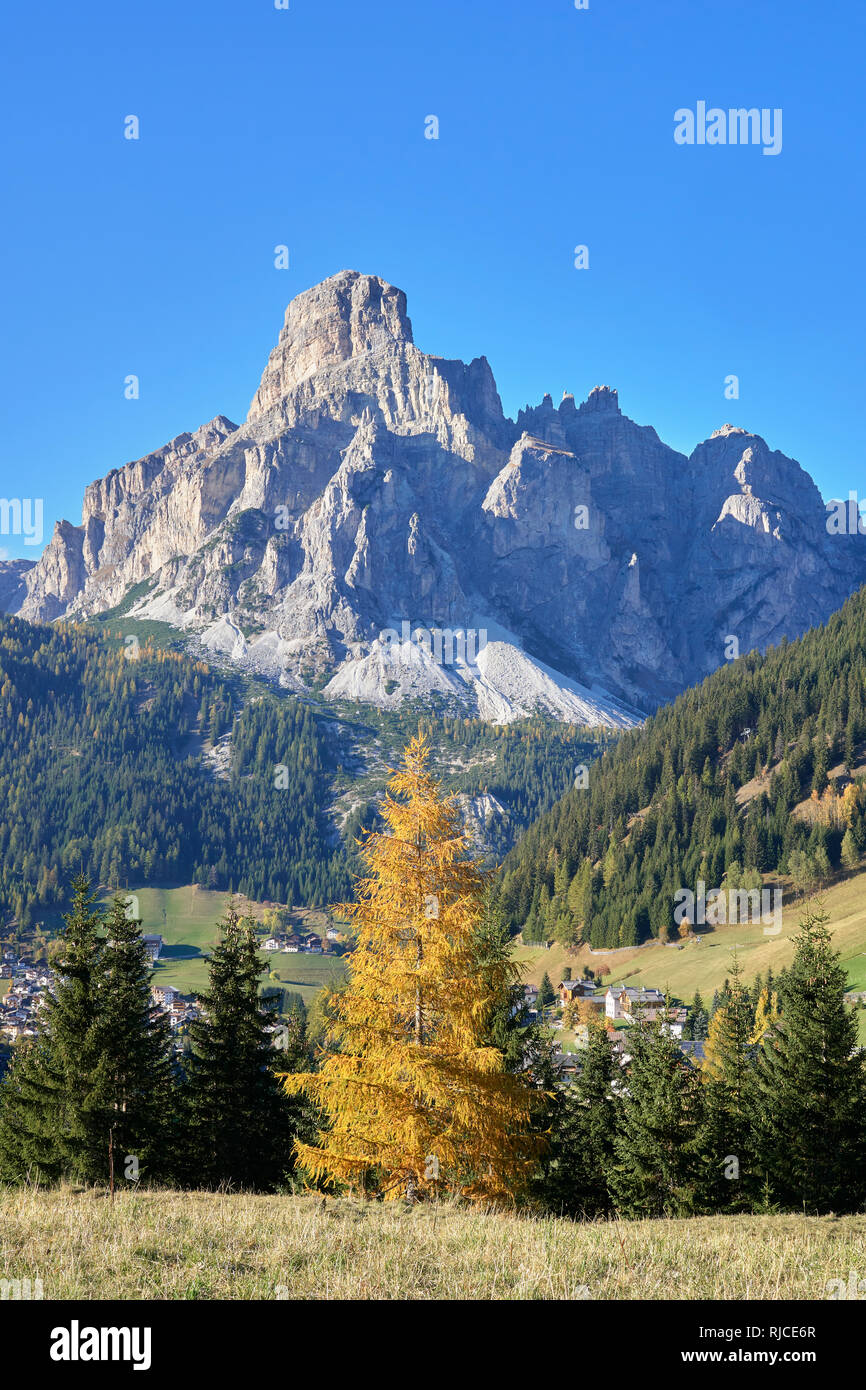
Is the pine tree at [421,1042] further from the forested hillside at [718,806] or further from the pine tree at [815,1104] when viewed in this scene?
the forested hillside at [718,806]

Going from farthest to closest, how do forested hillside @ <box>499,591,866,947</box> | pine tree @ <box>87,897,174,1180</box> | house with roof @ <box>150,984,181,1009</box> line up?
house with roof @ <box>150,984,181,1009</box> < forested hillside @ <box>499,591,866,947</box> < pine tree @ <box>87,897,174,1180</box>

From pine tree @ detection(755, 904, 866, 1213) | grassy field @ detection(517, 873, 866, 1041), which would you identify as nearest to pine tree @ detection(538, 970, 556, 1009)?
grassy field @ detection(517, 873, 866, 1041)

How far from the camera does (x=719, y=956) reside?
4616 inches

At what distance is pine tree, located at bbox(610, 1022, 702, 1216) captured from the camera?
31078mm

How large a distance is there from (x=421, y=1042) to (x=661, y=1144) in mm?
12837

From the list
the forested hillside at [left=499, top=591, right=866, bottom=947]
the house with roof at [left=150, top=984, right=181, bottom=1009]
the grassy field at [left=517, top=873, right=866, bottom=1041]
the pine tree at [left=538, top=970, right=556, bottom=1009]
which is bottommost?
the house with roof at [left=150, top=984, right=181, bottom=1009]

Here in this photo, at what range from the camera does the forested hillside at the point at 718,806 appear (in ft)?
464

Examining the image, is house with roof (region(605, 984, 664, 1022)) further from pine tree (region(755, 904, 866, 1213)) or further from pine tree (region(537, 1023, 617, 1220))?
pine tree (region(755, 904, 866, 1213))

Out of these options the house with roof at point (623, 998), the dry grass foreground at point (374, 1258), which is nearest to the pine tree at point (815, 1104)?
the dry grass foreground at point (374, 1258)

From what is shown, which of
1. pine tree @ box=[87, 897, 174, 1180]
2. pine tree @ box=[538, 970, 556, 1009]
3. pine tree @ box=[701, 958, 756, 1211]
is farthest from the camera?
pine tree @ box=[538, 970, 556, 1009]

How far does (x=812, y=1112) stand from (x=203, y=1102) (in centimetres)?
2294

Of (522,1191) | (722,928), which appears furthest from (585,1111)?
(722,928)

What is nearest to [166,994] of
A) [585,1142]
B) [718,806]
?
[718,806]

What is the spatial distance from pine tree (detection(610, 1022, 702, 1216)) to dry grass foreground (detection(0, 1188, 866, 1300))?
52.7ft
